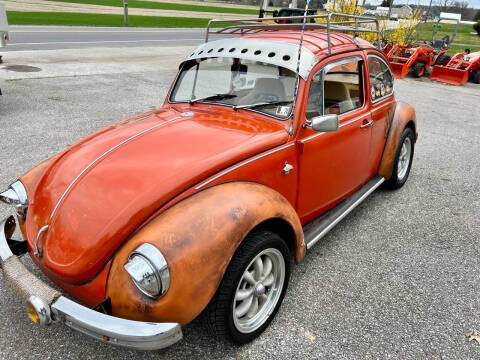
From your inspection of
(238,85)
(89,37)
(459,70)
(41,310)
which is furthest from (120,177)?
(89,37)

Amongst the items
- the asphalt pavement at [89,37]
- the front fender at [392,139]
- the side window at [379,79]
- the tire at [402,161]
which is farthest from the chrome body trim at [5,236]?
the asphalt pavement at [89,37]

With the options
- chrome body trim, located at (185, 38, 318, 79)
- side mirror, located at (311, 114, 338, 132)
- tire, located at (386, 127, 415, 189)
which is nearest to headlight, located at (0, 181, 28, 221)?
chrome body trim, located at (185, 38, 318, 79)

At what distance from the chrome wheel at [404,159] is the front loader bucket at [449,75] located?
31.4 ft

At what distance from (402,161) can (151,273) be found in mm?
3962

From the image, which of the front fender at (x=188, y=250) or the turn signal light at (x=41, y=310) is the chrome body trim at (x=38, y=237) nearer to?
the turn signal light at (x=41, y=310)

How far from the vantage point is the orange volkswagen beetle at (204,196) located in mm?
1889

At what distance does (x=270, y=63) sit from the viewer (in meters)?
2.94

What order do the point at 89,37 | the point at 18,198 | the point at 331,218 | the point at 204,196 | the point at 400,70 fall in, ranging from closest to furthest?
the point at 204,196 < the point at 18,198 < the point at 331,218 < the point at 400,70 < the point at 89,37

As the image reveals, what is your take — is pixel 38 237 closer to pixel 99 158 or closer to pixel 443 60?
pixel 99 158

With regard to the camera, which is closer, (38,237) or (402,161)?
(38,237)

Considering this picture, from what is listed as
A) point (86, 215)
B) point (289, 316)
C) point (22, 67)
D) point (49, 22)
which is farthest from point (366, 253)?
point (49, 22)

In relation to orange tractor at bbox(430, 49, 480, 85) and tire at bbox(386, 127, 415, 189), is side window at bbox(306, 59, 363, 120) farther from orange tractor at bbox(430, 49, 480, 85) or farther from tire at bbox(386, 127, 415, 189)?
orange tractor at bbox(430, 49, 480, 85)

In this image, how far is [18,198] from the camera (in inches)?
101

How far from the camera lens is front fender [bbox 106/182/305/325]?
1862mm
